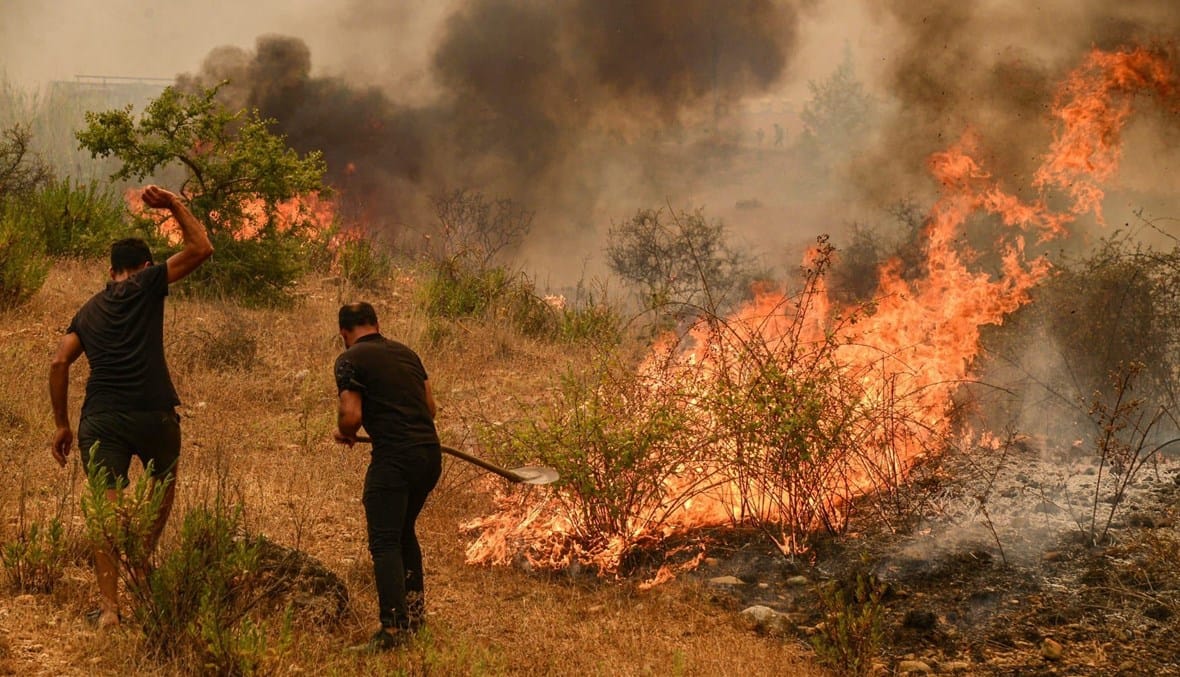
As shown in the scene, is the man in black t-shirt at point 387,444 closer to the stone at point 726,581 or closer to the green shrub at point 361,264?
the stone at point 726,581

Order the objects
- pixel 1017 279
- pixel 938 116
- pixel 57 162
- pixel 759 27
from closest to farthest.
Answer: pixel 1017 279, pixel 938 116, pixel 759 27, pixel 57 162

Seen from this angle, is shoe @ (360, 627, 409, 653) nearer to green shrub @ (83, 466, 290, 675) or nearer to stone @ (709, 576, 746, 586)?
green shrub @ (83, 466, 290, 675)

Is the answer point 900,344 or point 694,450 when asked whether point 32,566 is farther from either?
point 900,344

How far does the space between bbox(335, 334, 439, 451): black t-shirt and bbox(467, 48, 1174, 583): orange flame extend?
5.52 feet

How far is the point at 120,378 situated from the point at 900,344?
5.41 meters

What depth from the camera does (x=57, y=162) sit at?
33.4 metres

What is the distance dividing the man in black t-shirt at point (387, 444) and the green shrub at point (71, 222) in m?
9.96

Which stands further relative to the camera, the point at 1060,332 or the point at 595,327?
the point at 595,327

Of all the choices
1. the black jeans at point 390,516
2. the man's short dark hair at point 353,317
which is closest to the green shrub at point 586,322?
the man's short dark hair at point 353,317

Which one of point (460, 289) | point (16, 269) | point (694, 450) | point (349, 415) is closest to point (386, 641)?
point (349, 415)

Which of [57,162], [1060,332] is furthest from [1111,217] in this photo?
[57,162]

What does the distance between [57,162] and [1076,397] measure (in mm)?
33841

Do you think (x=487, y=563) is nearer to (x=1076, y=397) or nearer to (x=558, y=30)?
(x=1076, y=397)

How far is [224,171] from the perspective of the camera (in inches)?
458
